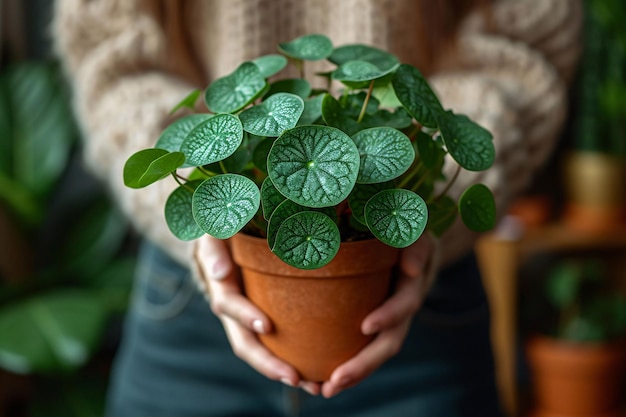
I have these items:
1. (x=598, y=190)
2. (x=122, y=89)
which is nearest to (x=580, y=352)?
(x=598, y=190)

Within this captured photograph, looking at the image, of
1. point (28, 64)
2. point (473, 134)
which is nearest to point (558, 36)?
point (473, 134)

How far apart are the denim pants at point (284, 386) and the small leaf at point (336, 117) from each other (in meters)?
0.38

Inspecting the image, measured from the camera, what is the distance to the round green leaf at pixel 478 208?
0.54 m

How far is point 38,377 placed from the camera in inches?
69.6

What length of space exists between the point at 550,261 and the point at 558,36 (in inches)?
57.4

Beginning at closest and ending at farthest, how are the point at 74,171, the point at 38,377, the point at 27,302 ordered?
the point at 27,302 → the point at 38,377 → the point at 74,171

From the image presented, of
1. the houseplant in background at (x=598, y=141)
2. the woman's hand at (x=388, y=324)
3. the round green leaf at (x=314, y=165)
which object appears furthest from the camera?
the houseplant in background at (x=598, y=141)

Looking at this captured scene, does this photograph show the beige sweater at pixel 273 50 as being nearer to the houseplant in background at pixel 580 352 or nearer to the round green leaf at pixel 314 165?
the round green leaf at pixel 314 165

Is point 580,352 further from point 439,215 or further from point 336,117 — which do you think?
point 336,117

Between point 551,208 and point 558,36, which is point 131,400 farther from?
point 551,208

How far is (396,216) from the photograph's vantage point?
482 mm

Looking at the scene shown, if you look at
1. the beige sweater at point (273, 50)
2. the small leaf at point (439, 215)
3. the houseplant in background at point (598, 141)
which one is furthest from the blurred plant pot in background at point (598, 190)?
the small leaf at point (439, 215)

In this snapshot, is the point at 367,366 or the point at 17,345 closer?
the point at 367,366

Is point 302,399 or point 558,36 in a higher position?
point 558,36
